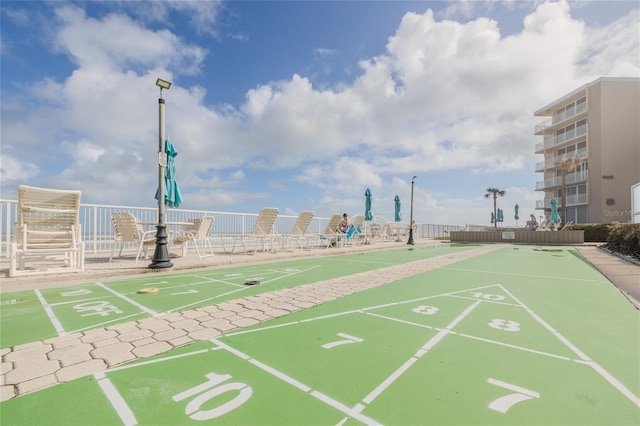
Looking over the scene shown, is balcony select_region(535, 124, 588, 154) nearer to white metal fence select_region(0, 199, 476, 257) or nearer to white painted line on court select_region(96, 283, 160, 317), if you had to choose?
white metal fence select_region(0, 199, 476, 257)

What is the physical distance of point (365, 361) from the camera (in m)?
2.12

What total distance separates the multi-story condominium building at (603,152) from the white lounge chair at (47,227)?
4071 cm

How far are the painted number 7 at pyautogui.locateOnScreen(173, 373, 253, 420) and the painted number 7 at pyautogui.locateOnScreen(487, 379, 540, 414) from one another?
1346 mm

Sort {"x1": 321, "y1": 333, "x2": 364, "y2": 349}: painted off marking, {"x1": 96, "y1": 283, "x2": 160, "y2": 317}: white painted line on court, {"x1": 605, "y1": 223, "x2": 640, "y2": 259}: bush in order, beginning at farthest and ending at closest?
{"x1": 605, "y1": 223, "x2": 640, "y2": 259}: bush → {"x1": 96, "y1": 283, "x2": 160, "y2": 317}: white painted line on court → {"x1": 321, "y1": 333, "x2": 364, "y2": 349}: painted off marking

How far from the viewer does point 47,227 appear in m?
5.66

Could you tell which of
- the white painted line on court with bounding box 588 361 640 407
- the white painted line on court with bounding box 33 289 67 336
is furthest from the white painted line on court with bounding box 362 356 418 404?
the white painted line on court with bounding box 33 289 67 336

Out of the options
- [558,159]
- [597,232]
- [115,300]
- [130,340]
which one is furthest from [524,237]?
[558,159]

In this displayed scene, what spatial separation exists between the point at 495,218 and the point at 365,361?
53.2m

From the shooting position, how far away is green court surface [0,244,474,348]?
2902 millimetres

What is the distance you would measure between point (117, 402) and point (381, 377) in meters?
1.51

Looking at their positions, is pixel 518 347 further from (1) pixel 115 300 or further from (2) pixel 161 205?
(2) pixel 161 205

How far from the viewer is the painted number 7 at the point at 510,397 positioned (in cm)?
160

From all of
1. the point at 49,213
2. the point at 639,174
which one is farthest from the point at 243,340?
the point at 639,174

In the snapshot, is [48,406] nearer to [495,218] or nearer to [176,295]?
[176,295]
